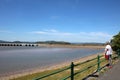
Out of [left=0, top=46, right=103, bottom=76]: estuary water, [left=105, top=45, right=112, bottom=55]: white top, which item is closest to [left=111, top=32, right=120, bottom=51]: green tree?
[left=0, top=46, right=103, bottom=76]: estuary water

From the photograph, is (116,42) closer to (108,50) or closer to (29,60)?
(108,50)

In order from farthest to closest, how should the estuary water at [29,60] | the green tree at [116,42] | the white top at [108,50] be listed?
the estuary water at [29,60]
the green tree at [116,42]
the white top at [108,50]

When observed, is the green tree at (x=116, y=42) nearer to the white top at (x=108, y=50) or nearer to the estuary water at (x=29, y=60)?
the estuary water at (x=29, y=60)

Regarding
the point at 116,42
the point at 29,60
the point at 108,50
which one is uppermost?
the point at 116,42

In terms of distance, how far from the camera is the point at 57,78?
16641 mm

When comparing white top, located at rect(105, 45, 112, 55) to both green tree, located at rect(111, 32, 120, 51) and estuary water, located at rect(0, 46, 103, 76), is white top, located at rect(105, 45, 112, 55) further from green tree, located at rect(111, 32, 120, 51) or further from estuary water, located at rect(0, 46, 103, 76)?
green tree, located at rect(111, 32, 120, 51)

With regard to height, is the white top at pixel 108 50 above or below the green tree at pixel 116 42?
below

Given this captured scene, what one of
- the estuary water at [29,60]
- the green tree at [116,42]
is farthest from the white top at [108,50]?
the green tree at [116,42]

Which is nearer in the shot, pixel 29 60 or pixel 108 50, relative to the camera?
pixel 108 50

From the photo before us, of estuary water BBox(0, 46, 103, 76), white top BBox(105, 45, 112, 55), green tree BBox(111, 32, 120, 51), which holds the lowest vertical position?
estuary water BBox(0, 46, 103, 76)

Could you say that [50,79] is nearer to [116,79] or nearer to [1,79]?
[1,79]

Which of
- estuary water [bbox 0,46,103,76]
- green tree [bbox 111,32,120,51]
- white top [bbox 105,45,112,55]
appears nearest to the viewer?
white top [bbox 105,45,112,55]

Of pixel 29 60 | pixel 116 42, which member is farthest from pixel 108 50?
pixel 29 60

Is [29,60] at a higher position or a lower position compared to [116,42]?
lower
